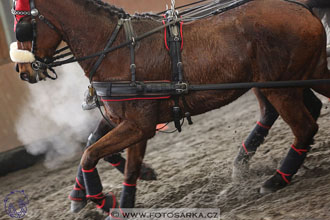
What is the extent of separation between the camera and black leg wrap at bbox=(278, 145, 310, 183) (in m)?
3.94

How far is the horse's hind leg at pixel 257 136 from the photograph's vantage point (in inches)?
177

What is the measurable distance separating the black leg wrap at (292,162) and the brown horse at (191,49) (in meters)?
0.75

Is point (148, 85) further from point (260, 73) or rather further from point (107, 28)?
point (260, 73)

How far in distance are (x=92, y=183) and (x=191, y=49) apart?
54.3 inches

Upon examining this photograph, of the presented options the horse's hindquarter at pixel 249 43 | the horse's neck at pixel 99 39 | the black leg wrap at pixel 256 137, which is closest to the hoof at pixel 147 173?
the black leg wrap at pixel 256 137

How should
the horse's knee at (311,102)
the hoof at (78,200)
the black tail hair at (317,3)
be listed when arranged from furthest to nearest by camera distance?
the horse's knee at (311,102) < the hoof at (78,200) < the black tail hair at (317,3)

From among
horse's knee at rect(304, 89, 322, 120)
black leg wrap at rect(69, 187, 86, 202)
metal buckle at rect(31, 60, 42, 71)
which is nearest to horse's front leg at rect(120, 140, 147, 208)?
black leg wrap at rect(69, 187, 86, 202)

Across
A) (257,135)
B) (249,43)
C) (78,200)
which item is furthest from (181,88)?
(78,200)

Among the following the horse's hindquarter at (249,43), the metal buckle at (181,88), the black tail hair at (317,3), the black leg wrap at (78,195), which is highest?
the black tail hair at (317,3)

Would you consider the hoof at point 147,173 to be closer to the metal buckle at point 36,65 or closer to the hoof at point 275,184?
the hoof at point 275,184

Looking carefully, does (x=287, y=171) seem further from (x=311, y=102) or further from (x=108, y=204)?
(x=108, y=204)

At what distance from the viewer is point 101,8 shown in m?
3.49

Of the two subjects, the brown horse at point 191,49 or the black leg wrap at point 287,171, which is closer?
the brown horse at point 191,49

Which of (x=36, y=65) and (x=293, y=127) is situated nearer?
(x=36, y=65)
